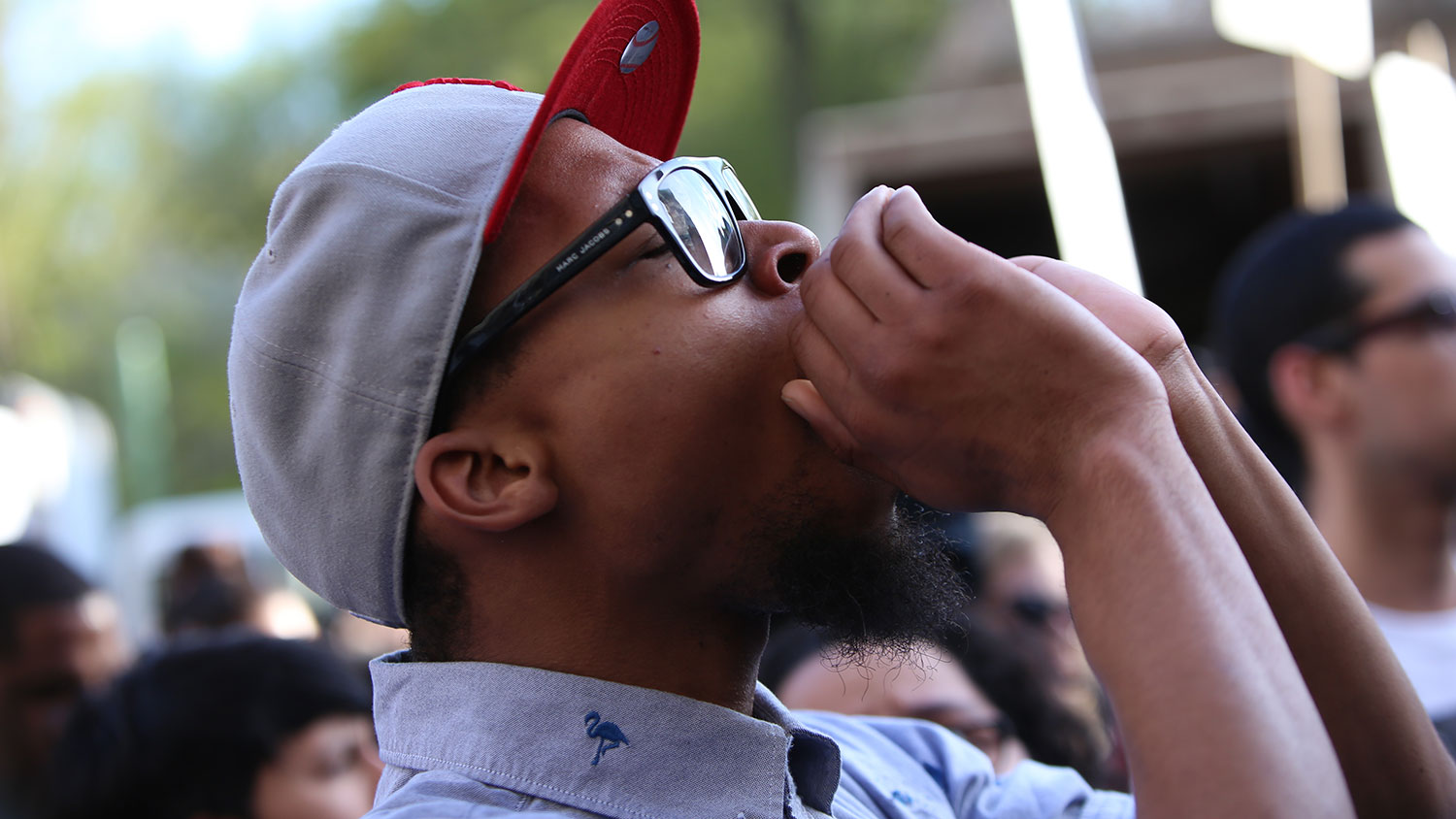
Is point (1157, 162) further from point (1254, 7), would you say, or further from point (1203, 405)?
point (1203, 405)

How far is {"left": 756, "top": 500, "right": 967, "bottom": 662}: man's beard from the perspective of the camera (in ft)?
5.84

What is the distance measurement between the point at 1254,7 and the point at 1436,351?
4.82m

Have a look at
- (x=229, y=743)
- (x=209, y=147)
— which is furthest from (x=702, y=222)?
(x=209, y=147)

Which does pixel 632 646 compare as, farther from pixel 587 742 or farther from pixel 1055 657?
pixel 1055 657

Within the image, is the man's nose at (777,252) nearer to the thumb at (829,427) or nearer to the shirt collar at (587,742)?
the thumb at (829,427)

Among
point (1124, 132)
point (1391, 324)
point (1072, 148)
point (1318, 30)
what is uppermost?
point (1318, 30)

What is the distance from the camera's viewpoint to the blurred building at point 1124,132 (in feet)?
28.5

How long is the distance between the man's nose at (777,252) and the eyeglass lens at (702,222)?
0.03 metres

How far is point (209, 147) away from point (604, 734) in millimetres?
30239

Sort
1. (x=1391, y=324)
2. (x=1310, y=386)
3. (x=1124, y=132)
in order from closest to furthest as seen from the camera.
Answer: (x=1391, y=324) < (x=1310, y=386) < (x=1124, y=132)

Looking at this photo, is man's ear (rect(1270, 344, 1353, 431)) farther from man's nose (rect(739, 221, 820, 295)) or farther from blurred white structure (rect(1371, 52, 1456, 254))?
blurred white structure (rect(1371, 52, 1456, 254))

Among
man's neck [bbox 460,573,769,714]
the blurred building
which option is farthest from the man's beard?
the blurred building

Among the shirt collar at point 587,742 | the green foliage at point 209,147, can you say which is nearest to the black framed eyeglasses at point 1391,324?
the shirt collar at point 587,742

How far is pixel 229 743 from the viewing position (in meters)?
2.94
